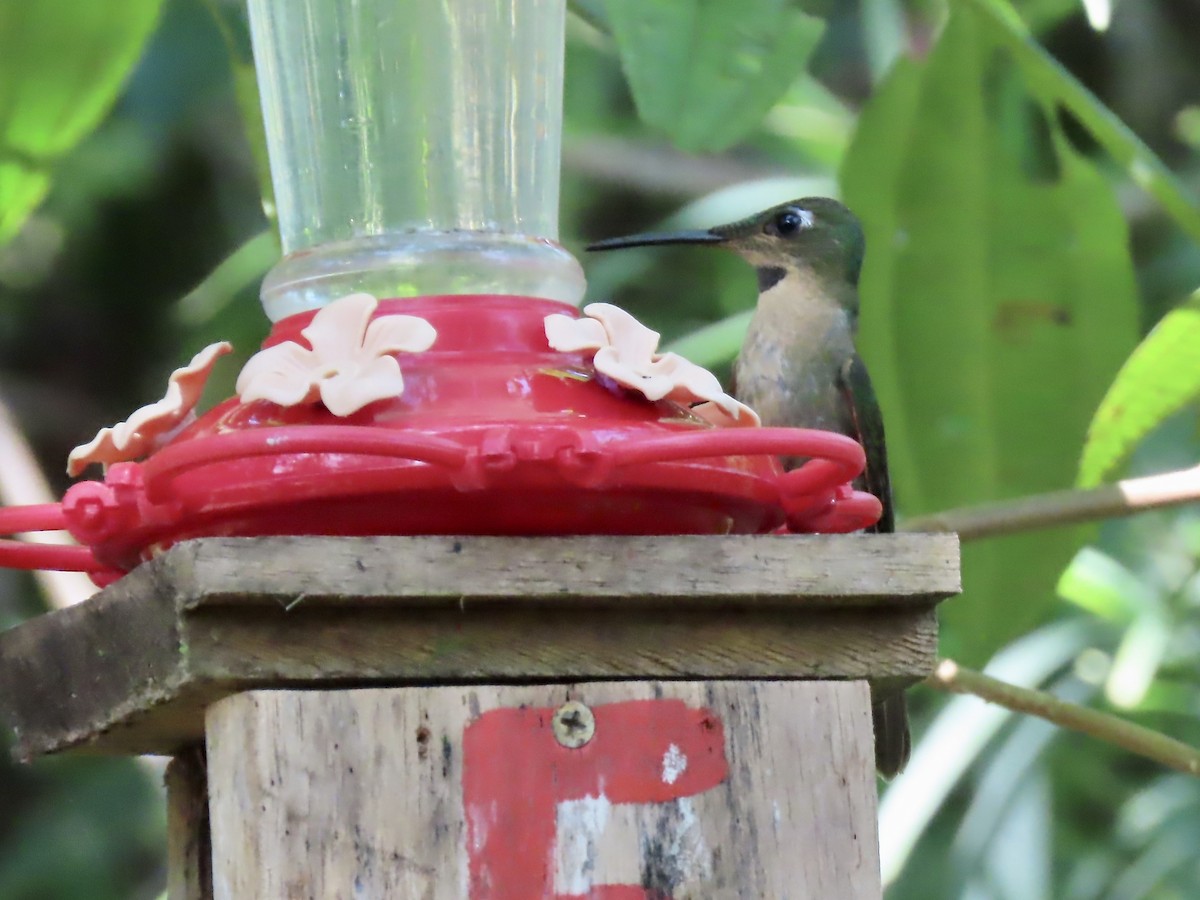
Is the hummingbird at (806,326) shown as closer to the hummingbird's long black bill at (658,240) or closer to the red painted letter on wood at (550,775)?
the hummingbird's long black bill at (658,240)

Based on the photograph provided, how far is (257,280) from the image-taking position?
3049 millimetres

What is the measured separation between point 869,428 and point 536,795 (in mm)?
1173

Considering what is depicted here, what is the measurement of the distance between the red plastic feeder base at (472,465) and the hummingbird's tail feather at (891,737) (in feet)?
2.35

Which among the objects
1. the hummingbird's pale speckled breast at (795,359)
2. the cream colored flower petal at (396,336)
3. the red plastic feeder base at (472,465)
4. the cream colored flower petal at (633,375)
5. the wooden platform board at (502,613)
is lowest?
the wooden platform board at (502,613)

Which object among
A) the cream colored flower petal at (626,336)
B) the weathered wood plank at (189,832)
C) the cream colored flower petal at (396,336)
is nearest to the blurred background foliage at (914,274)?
the cream colored flower petal at (626,336)

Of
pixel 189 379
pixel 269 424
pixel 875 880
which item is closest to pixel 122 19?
pixel 189 379

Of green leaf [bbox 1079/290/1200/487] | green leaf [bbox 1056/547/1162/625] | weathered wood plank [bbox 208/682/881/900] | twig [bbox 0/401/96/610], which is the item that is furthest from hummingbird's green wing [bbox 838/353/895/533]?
weathered wood plank [bbox 208/682/881/900]

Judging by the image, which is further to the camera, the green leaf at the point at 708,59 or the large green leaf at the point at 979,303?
the large green leaf at the point at 979,303

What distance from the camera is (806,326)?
232cm

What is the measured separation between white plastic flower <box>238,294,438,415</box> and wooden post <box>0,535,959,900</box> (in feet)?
0.35

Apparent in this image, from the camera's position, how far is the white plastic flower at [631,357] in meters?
1.19

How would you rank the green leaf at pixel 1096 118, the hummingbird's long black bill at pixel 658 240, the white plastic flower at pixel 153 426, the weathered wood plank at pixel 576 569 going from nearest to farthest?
1. the weathered wood plank at pixel 576 569
2. the white plastic flower at pixel 153 426
3. the green leaf at pixel 1096 118
4. the hummingbird's long black bill at pixel 658 240

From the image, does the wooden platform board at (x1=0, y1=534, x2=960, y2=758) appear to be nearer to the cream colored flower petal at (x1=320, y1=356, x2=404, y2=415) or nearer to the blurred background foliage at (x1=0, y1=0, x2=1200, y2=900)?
the cream colored flower petal at (x1=320, y1=356, x2=404, y2=415)

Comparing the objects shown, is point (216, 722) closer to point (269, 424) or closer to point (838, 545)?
point (269, 424)
